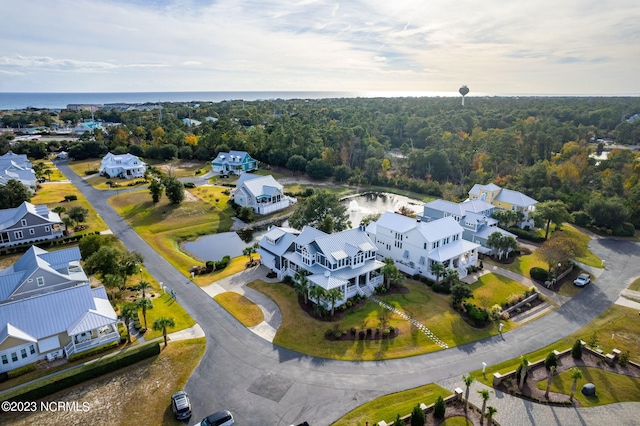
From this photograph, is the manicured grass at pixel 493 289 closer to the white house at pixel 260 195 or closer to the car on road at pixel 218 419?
the car on road at pixel 218 419

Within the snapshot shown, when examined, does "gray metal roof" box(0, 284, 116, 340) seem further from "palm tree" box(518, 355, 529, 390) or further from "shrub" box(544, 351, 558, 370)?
"shrub" box(544, 351, 558, 370)

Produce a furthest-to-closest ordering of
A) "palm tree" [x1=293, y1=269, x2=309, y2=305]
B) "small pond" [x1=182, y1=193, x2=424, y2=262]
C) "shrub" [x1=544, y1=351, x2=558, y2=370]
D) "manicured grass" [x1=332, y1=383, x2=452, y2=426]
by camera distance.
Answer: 1. "small pond" [x1=182, y1=193, x2=424, y2=262]
2. "palm tree" [x1=293, y1=269, x2=309, y2=305]
3. "shrub" [x1=544, y1=351, x2=558, y2=370]
4. "manicured grass" [x1=332, y1=383, x2=452, y2=426]

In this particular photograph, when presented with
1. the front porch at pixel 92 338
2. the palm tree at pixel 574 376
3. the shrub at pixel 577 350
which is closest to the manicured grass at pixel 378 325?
the shrub at pixel 577 350

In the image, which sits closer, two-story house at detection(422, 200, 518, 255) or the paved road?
the paved road

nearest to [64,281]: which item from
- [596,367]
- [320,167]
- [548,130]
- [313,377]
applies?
[313,377]

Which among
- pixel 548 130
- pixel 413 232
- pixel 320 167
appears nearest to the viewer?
pixel 413 232

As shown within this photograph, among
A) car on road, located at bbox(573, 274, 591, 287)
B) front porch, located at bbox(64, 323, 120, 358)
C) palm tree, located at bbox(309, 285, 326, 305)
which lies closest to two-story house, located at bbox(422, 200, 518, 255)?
car on road, located at bbox(573, 274, 591, 287)

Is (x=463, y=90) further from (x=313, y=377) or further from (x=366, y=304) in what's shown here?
(x=313, y=377)
